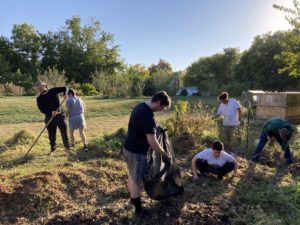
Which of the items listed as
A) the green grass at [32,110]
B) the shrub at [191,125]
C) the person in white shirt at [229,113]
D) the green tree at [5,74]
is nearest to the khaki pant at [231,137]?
the person in white shirt at [229,113]

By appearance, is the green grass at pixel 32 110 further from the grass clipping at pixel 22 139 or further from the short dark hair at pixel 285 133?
the short dark hair at pixel 285 133

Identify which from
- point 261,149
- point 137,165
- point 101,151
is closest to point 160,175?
point 137,165

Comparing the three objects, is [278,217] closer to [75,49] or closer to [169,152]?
[169,152]

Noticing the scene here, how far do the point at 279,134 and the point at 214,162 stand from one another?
1.94 metres

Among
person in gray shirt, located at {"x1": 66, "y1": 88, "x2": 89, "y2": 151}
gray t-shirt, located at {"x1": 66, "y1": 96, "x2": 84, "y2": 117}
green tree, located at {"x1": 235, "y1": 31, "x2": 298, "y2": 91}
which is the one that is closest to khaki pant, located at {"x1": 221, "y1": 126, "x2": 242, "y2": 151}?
person in gray shirt, located at {"x1": 66, "y1": 88, "x2": 89, "y2": 151}

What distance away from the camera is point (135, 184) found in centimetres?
413

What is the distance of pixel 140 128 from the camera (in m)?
3.96

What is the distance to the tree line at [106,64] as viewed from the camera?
1201 inches

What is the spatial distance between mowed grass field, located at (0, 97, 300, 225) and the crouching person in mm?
167

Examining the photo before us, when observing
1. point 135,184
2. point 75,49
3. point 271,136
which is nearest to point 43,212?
point 135,184

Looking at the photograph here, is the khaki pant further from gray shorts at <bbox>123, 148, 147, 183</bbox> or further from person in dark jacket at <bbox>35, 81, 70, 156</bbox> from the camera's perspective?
gray shorts at <bbox>123, 148, 147, 183</bbox>

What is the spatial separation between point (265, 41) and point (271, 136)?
26.7 m

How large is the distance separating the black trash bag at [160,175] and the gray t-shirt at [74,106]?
3906 millimetres

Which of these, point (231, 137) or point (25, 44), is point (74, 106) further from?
point (25, 44)
